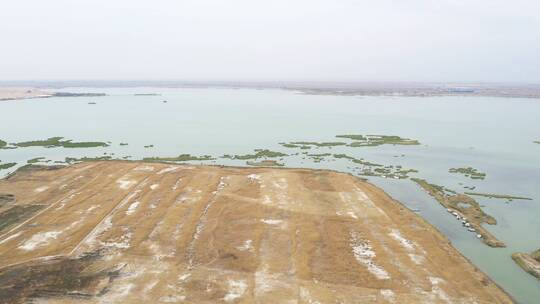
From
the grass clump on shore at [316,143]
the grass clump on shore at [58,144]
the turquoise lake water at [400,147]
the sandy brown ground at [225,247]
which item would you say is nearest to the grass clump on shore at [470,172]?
the turquoise lake water at [400,147]

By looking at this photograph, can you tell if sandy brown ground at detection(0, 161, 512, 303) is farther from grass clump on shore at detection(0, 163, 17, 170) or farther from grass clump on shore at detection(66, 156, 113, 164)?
grass clump on shore at detection(66, 156, 113, 164)

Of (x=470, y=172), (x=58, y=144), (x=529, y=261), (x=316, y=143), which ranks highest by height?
(x=316, y=143)

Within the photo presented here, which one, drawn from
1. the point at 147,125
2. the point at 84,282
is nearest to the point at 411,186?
the point at 84,282

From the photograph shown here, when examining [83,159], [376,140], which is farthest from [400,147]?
[83,159]

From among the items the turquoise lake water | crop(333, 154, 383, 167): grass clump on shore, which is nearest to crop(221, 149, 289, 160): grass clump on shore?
the turquoise lake water

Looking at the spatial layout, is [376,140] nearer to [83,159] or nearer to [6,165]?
[83,159]

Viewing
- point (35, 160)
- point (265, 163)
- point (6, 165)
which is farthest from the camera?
point (265, 163)
